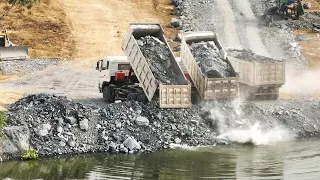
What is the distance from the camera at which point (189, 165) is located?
91.7 feet

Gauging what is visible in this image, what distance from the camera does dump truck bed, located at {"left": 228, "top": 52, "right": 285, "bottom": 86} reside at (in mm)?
35206

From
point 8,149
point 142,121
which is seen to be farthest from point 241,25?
point 8,149

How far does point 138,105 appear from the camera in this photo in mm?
31516

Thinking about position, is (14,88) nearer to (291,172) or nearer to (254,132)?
(254,132)

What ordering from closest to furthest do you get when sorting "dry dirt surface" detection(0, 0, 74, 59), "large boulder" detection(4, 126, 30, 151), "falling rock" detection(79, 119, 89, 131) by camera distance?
"large boulder" detection(4, 126, 30, 151), "falling rock" detection(79, 119, 89, 131), "dry dirt surface" detection(0, 0, 74, 59)

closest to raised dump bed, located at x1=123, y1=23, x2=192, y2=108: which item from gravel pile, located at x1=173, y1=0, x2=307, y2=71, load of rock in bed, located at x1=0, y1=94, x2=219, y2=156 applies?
load of rock in bed, located at x1=0, y1=94, x2=219, y2=156

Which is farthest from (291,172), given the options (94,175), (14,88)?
(14,88)

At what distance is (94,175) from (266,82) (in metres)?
11.9

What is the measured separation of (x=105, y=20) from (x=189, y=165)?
29.7m

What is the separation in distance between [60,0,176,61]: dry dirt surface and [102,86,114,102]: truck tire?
13.2 metres

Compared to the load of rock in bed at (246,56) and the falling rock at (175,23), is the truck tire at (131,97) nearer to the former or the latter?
the load of rock in bed at (246,56)

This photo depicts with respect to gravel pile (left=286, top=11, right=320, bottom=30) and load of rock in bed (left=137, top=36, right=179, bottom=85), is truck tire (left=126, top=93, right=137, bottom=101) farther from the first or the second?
gravel pile (left=286, top=11, right=320, bottom=30)

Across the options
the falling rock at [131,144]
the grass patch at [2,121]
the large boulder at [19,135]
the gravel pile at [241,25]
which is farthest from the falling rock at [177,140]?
the gravel pile at [241,25]

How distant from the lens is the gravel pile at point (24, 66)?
4484 cm
